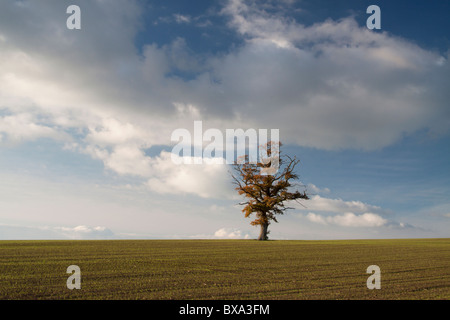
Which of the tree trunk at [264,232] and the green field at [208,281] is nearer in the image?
the green field at [208,281]

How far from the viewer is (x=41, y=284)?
1508cm

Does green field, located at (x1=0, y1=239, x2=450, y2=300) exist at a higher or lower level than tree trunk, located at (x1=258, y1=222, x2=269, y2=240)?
higher

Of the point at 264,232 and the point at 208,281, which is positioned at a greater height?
the point at 208,281

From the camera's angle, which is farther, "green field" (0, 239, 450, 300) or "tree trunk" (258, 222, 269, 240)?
"tree trunk" (258, 222, 269, 240)

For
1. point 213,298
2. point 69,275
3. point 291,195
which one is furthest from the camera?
point 291,195

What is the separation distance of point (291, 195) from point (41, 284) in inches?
1678

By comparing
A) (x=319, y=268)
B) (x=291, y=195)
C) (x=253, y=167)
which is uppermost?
(x=253, y=167)

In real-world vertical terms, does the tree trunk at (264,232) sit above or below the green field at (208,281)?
below

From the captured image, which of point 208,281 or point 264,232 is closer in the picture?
point 208,281

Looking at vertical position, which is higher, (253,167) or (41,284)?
(253,167)
